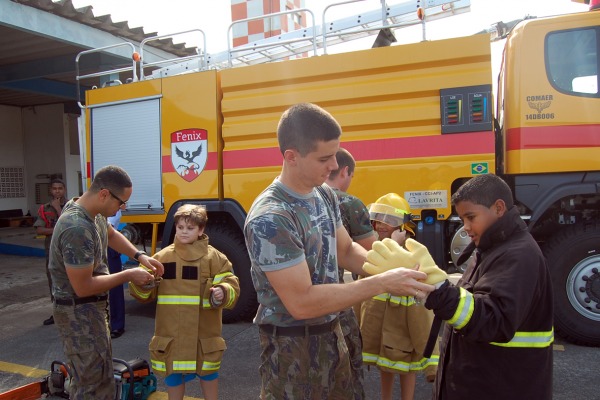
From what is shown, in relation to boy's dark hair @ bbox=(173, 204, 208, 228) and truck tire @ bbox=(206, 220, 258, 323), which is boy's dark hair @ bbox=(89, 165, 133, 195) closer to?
boy's dark hair @ bbox=(173, 204, 208, 228)

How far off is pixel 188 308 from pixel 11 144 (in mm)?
14670

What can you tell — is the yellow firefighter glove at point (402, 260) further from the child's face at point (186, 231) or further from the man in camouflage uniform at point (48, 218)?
the man in camouflage uniform at point (48, 218)

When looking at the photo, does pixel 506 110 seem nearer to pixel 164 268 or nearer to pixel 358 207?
pixel 358 207

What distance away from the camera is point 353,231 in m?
2.83

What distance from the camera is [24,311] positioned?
20.0 feet

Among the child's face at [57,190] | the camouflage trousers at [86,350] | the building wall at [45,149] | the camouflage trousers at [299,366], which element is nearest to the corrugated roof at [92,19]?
the child's face at [57,190]

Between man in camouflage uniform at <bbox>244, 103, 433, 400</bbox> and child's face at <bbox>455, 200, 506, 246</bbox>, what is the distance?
0.38 m

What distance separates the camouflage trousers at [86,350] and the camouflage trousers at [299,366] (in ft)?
4.00

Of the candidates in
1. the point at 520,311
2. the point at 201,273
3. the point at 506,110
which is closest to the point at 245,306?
the point at 201,273

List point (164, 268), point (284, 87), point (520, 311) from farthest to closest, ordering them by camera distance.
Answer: point (284, 87) < point (164, 268) < point (520, 311)

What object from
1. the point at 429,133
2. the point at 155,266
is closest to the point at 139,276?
the point at 155,266

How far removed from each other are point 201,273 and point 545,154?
294 centimetres

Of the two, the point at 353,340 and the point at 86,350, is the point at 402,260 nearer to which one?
the point at 353,340

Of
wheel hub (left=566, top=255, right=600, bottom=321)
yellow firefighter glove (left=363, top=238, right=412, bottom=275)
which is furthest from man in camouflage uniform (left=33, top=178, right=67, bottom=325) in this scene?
wheel hub (left=566, top=255, right=600, bottom=321)
